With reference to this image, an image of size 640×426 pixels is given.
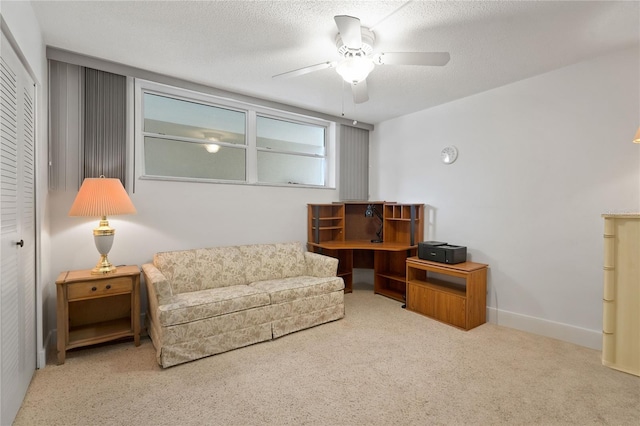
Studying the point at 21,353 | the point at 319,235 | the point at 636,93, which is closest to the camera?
the point at 21,353

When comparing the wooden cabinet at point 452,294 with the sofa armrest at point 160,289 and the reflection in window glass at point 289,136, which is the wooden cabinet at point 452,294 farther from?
the sofa armrest at point 160,289

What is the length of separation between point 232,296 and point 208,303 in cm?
23

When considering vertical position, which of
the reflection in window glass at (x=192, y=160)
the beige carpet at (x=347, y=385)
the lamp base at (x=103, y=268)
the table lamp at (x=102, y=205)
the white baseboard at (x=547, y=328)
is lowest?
the beige carpet at (x=347, y=385)

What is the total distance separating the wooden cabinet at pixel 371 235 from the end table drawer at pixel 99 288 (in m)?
2.25

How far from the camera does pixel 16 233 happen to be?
182cm

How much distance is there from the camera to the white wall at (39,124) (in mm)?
1806

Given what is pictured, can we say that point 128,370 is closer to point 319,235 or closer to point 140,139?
point 140,139

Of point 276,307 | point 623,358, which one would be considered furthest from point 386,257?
point 623,358

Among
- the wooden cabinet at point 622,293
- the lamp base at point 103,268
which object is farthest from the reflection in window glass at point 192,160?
the wooden cabinet at point 622,293

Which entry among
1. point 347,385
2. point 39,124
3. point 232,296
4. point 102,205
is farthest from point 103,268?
point 347,385

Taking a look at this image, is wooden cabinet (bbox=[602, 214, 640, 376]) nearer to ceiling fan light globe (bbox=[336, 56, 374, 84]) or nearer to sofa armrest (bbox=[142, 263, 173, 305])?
ceiling fan light globe (bbox=[336, 56, 374, 84])

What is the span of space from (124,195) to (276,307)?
1698 mm

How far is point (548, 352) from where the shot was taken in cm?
260

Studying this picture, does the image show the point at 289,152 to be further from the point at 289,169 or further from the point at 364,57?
the point at 364,57
